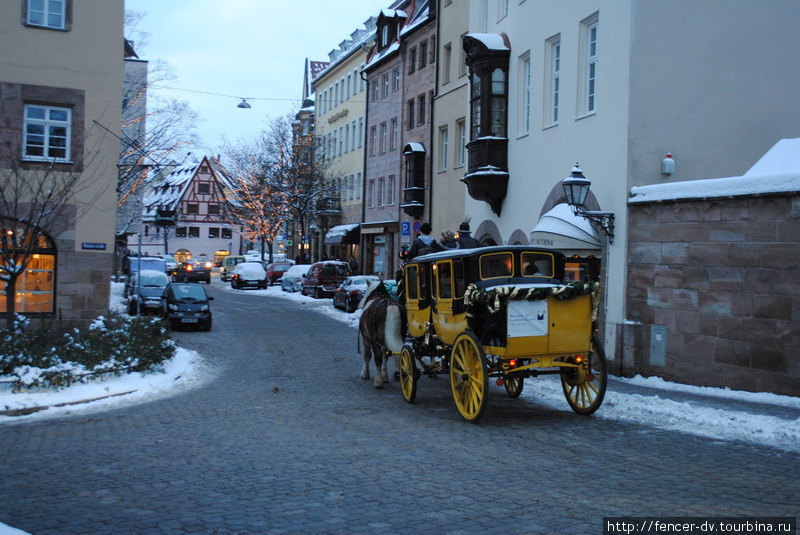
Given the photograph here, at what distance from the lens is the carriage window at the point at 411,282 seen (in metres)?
12.2

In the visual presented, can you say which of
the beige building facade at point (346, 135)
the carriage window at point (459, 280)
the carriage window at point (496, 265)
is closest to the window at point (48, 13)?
the carriage window at point (459, 280)

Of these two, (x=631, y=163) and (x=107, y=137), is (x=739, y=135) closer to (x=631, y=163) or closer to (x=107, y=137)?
(x=631, y=163)

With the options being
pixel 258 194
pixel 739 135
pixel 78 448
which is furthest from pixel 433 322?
pixel 258 194

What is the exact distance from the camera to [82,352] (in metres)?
13.0

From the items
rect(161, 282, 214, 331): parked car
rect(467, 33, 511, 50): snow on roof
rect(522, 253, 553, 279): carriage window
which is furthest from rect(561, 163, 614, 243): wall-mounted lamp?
rect(161, 282, 214, 331): parked car

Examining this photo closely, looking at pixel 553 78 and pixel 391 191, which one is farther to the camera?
pixel 391 191

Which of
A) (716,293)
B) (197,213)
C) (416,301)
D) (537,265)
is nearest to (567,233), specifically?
(716,293)

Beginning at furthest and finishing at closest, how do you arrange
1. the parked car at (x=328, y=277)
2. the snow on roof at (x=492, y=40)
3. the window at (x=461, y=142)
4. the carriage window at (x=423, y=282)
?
the parked car at (x=328, y=277)
the window at (x=461, y=142)
the snow on roof at (x=492, y=40)
the carriage window at (x=423, y=282)

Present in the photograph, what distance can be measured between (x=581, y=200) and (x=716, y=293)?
3135 millimetres

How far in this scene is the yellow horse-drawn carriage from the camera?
9.50m

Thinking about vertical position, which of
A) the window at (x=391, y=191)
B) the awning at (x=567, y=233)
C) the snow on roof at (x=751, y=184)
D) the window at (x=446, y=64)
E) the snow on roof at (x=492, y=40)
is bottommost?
the awning at (x=567, y=233)

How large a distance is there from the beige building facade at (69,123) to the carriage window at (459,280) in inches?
489

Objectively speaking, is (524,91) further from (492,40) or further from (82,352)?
(82,352)

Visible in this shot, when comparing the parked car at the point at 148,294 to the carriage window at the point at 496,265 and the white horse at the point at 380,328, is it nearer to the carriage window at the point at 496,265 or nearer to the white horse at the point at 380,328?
the white horse at the point at 380,328
